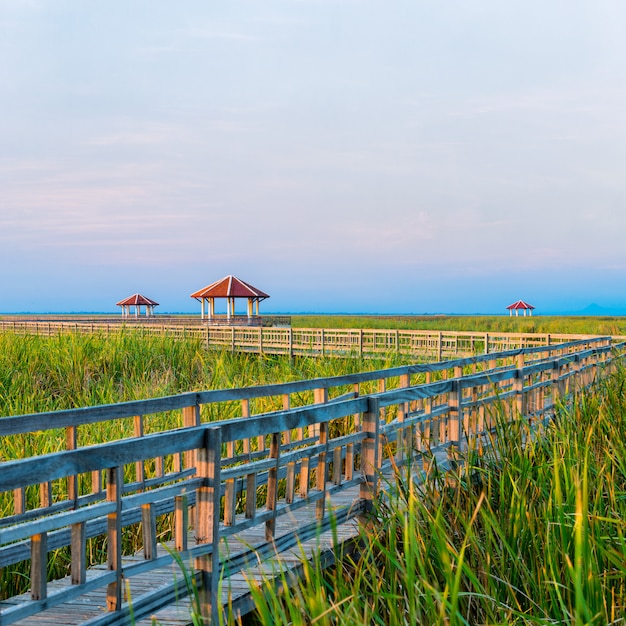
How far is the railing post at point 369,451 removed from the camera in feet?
18.2

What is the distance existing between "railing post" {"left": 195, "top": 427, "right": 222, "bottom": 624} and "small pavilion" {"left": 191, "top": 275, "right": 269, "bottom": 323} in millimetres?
44023

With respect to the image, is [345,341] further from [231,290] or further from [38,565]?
[38,565]

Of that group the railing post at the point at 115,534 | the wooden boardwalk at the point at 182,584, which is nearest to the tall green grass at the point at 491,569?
the wooden boardwalk at the point at 182,584

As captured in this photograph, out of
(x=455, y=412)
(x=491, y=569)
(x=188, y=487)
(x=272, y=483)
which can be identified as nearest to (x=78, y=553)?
(x=188, y=487)

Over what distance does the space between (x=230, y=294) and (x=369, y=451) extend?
1670 inches

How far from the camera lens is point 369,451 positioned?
564cm

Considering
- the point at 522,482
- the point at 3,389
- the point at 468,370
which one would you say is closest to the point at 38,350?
the point at 3,389

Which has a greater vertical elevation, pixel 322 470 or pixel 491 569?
pixel 322 470

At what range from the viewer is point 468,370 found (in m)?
16.4

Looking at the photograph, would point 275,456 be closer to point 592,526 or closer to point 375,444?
point 375,444

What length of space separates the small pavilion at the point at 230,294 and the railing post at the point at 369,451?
42.4m

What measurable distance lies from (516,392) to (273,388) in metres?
3.37

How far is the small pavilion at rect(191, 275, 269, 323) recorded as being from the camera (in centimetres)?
4806

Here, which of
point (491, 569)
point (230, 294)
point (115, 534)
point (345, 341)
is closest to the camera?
point (115, 534)
